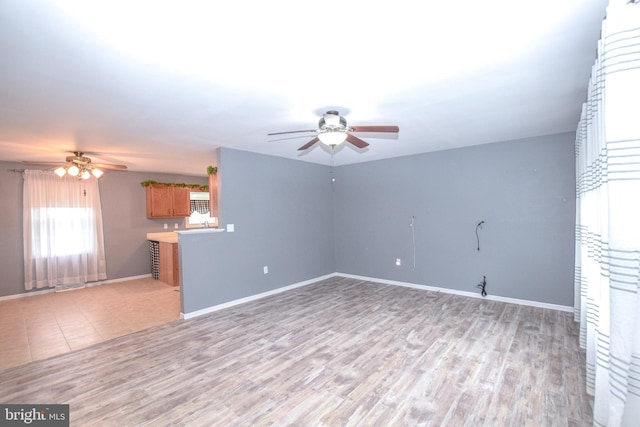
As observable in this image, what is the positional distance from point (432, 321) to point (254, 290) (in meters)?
2.84

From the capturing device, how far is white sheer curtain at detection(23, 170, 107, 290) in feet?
18.0

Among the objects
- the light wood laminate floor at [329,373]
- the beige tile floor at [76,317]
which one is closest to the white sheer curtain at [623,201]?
the light wood laminate floor at [329,373]

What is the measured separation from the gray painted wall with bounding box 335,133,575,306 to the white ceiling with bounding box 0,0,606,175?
3.08 feet

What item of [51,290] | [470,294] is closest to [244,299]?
[470,294]

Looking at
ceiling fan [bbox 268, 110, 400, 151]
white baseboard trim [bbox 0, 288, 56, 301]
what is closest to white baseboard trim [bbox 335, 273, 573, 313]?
ceiling fan [bbox 268, 110, 400, 151]

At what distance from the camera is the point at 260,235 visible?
5.07 metres

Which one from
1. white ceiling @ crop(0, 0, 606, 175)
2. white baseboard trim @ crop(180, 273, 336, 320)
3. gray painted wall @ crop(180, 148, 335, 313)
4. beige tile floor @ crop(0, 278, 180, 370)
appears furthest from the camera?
gray painted wall @ crop(180, 148, 335, 313)

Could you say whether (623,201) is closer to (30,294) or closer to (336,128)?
(336,128)

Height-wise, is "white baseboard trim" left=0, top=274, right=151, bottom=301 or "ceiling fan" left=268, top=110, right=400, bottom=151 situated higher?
"ceiling fan" left=268, top=110, right=400, bottom=151

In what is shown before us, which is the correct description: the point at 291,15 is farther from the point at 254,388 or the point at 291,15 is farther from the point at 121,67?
A: the point at 254,388

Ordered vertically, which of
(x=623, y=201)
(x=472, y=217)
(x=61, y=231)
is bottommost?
(x=61, y=231)

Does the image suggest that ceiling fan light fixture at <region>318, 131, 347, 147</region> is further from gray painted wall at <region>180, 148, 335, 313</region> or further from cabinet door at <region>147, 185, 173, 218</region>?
cabinet door at <region>147, 185, 173, 218</region>

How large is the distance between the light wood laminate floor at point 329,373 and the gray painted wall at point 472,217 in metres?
0.68

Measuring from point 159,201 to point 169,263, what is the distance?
170cm
